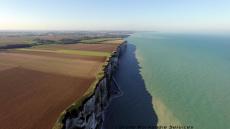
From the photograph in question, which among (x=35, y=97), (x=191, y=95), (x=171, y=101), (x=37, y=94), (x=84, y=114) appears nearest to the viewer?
(x=84, y=114)

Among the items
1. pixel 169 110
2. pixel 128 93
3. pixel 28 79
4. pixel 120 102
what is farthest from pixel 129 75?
pixel 28 79

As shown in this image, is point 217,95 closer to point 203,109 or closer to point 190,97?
point 190,97

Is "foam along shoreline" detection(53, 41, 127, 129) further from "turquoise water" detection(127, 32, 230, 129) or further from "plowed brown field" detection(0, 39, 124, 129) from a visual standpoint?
"turquoise water" detection(127, 32, 230, 129)

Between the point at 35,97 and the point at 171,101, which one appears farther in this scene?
the point at 171,101

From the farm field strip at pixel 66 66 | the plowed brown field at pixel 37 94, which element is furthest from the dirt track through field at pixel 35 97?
the farm field strip at pixel 66 66

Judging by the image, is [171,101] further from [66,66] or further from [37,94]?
[66,66]

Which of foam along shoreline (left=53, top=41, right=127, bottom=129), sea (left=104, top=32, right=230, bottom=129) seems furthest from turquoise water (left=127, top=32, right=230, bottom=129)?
foam along shoreline (left=53, top=41, right=127, bottom=129)

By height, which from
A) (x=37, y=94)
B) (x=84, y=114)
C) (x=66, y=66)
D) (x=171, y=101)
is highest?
(x=84, y=114)

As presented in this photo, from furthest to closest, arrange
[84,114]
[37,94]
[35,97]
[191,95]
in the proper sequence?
1. [191,95]
2. [37,94]
3. [35,97]
4. [84,114]

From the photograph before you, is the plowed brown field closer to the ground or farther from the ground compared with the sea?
farther from the ground

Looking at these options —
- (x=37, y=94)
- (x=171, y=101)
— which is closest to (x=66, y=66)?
(x=37, y=94)

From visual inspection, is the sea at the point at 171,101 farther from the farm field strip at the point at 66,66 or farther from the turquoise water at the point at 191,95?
the farm field strip at the point at 66,66

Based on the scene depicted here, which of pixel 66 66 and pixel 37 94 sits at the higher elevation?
pixel 37 94
